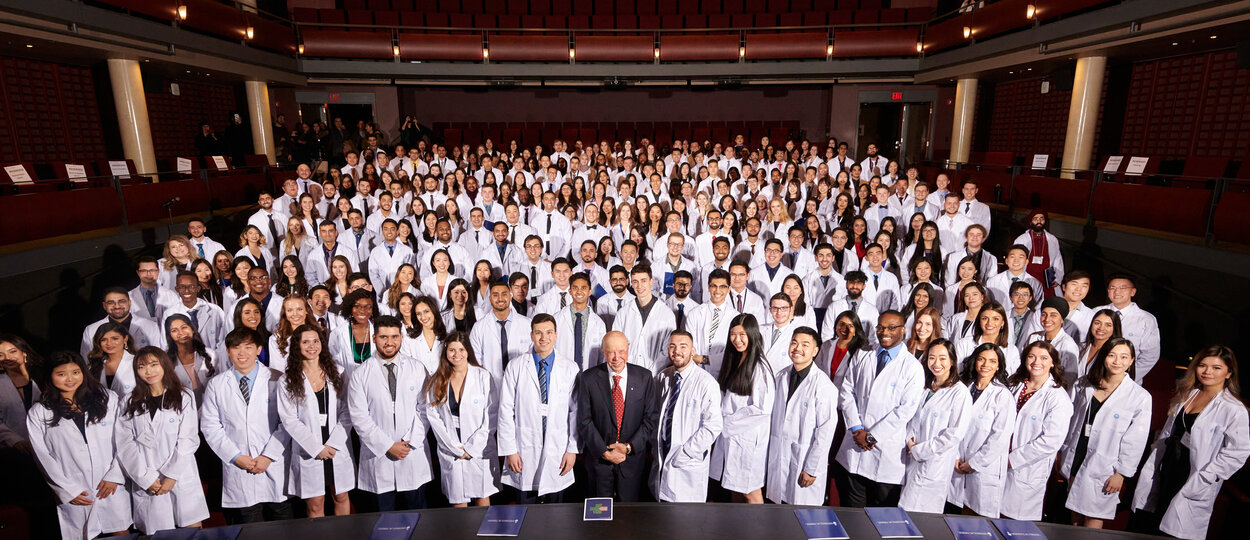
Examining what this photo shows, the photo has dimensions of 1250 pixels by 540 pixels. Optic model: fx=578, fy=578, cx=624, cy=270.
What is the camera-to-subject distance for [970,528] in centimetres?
257

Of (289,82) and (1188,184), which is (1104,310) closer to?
(1188,184)

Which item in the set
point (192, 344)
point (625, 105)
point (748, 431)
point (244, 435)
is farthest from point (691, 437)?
point (625, 105)

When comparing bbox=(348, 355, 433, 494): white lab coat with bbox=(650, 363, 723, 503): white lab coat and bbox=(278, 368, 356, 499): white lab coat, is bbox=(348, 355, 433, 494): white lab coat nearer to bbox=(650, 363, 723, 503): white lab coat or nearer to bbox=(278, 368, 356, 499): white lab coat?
bbox=(278, 368, 356, 499): white lab coat

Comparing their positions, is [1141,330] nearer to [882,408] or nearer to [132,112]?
[882,408]

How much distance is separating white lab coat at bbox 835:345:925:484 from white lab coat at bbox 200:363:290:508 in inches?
155

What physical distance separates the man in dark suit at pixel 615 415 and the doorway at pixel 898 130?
1539 cm

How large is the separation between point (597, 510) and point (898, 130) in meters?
17.9

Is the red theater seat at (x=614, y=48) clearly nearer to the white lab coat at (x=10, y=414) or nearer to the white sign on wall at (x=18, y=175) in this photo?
the white sign on wall at (x=18, y=175)

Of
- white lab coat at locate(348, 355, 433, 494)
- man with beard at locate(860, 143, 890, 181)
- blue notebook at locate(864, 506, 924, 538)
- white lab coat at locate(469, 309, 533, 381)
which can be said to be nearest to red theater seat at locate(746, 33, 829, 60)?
man with beard at locate(860, 143, 890, 181)

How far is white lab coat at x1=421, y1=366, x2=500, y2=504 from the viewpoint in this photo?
157 inches

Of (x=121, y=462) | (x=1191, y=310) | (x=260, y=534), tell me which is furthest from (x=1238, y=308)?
(x=121, y=462)

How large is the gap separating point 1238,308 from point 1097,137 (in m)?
8.13

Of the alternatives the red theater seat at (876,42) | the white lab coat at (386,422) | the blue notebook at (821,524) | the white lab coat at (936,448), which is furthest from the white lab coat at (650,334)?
the red theater seat at (876,42)

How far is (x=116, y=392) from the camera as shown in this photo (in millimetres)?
4008
